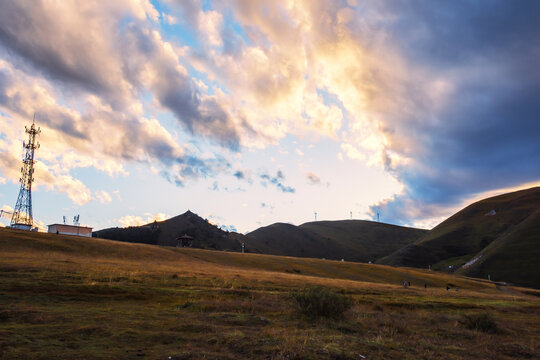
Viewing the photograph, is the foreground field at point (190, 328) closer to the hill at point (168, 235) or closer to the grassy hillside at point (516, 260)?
the grassy hillside at point (516, 260)

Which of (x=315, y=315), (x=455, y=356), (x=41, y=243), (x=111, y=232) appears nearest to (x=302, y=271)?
(x=41, y=243)

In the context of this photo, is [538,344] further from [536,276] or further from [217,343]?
[536,276]

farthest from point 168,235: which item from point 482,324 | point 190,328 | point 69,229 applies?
point 482,324

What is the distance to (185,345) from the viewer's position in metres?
12.3

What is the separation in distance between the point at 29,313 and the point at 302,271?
66.8 metres

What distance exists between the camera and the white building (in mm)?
97250

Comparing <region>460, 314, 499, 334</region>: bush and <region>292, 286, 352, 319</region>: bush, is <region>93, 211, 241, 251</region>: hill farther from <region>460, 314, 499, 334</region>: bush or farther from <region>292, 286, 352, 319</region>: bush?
<region>460, 314, 499, 334</region>: bush

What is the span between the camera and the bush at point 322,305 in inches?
792

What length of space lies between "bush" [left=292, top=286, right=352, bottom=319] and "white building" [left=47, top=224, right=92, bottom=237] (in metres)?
95.4

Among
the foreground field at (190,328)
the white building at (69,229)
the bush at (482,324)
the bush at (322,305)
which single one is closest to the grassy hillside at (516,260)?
the foreground field at (190,328)

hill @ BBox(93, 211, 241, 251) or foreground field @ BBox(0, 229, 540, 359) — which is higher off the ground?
hill @ BBox(93, 211, 241, 251)

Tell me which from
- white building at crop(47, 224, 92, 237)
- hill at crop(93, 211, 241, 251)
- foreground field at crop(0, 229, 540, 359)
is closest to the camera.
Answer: foreground field at crop(0, 229, 540, 359)

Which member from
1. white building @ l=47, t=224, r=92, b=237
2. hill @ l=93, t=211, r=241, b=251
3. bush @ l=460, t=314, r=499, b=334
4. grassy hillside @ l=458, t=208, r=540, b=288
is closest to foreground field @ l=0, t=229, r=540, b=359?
bush @ l=460, t=314, r=499, b=334

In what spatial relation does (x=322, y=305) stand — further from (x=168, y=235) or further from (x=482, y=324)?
(x=168, y=235)
